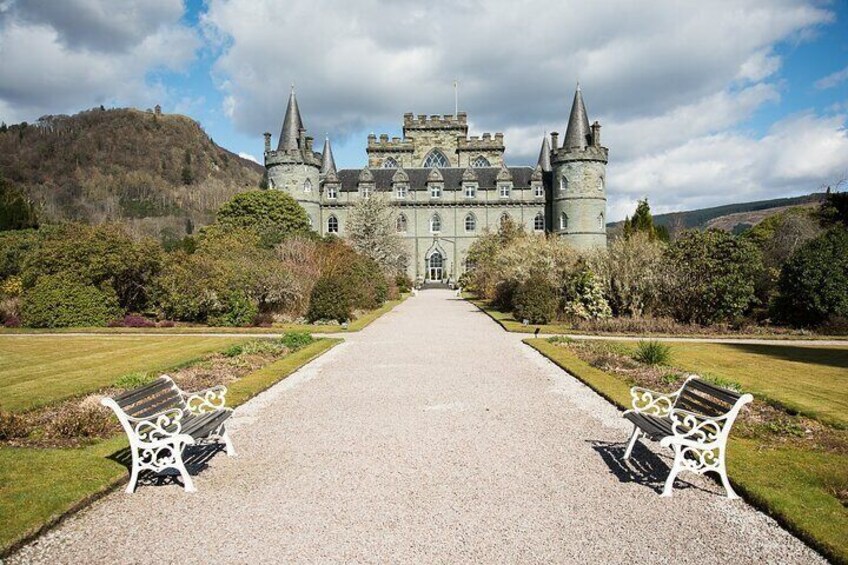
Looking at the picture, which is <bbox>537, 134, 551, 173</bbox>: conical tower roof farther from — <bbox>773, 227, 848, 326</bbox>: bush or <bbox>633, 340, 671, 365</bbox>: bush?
<bbox>633, 340, 671, 365</bbox>: bush

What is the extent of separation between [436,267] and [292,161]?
657 inches

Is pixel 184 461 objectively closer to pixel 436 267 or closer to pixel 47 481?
pixel 47 481

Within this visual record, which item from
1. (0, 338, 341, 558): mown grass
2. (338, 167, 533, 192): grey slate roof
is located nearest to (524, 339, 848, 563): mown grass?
(0, 338, 341, 558): mown grass

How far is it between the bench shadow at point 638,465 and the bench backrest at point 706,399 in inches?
26.7

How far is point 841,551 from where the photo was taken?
421 centimetres

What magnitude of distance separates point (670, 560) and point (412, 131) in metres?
61.3

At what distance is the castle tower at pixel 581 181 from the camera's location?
5184 cm

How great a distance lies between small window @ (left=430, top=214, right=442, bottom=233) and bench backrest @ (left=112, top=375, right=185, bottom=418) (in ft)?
168

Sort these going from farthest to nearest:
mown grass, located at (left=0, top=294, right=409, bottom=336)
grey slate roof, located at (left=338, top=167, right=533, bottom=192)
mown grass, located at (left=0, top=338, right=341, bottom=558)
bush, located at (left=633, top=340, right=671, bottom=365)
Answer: grey slate roof, located at (left=338, top=167, right=533, bottom=192), mown grass, located at (left=0, top=294, right=409, bottom=336), bush, located at (left=633, top=340, right=671, bottom=365), mown grass, located at (left=0, top=338, right=341, bottom=558)

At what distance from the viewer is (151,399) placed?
639 cm

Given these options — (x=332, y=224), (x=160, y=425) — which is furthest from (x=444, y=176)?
(x=160, y=425)

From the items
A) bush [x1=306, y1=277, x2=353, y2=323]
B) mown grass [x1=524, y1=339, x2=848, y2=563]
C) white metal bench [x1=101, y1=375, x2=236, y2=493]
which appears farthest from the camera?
bush [x1=306, y1=277, x2=353, y2=323]

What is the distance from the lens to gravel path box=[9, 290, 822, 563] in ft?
14.3

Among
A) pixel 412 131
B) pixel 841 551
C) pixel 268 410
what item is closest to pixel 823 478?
pixel 841 551
